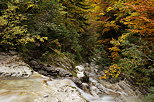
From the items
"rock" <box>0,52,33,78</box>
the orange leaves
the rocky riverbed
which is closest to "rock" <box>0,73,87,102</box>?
the rocky riverbed

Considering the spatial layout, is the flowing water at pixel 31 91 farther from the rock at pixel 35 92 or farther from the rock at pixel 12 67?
the rock at pixel 12 67

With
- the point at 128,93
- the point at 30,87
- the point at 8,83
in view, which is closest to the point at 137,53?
the point at 128,93

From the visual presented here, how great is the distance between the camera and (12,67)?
16.8ft

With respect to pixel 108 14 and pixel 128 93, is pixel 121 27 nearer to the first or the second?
pixel 108 14

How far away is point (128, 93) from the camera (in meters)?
8.53

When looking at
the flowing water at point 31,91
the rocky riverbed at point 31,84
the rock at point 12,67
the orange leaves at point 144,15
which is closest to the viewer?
the flowing water at point 31,91

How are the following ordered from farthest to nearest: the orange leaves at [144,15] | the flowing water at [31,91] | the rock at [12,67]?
the orange leaves at [144,15] → the rock at [12,67] → the flowing water at [31,91]

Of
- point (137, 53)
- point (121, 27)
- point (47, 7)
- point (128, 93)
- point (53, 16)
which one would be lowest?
point (128, 93)

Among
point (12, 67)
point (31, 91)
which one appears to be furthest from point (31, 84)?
point (12, 67)

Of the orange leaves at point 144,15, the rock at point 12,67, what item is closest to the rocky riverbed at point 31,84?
the rock at point 12,67

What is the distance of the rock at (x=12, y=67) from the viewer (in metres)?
4.70

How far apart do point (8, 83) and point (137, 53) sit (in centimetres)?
584

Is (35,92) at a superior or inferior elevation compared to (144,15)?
inferior

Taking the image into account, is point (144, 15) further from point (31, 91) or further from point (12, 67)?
point (12, 67)
